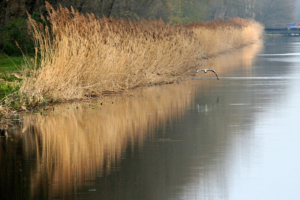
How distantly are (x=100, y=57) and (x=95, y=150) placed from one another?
27.8 ft

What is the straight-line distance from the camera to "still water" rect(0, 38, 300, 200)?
7426 millimetres

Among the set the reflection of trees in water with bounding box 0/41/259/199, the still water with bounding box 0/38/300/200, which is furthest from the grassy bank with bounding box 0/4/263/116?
the reflection of trees in water with bounding box 0/41/259/199

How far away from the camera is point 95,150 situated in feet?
31.9

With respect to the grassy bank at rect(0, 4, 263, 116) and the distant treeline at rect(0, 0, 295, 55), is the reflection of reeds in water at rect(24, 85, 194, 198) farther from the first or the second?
the distant treeline at rect(0, 0, 295, 55)

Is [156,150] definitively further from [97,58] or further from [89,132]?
[97,58]

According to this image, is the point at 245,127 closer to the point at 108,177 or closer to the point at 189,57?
the point at 108,177

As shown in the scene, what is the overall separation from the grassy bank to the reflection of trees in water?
969 mm

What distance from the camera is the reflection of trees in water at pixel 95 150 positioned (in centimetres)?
773

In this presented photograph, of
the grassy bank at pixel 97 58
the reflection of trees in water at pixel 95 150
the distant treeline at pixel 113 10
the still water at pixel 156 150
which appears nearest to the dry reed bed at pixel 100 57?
the grassy bank at pixel 97 58

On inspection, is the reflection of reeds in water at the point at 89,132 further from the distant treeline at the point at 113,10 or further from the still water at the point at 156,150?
the distant treeline at the point at 113,10

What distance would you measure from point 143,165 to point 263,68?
893 inches

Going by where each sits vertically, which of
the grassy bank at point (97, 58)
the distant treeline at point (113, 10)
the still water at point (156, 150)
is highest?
the distant treeline at point (113, 10)

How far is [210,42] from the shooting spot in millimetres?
41750

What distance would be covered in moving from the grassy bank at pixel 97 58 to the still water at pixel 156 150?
844 mm
